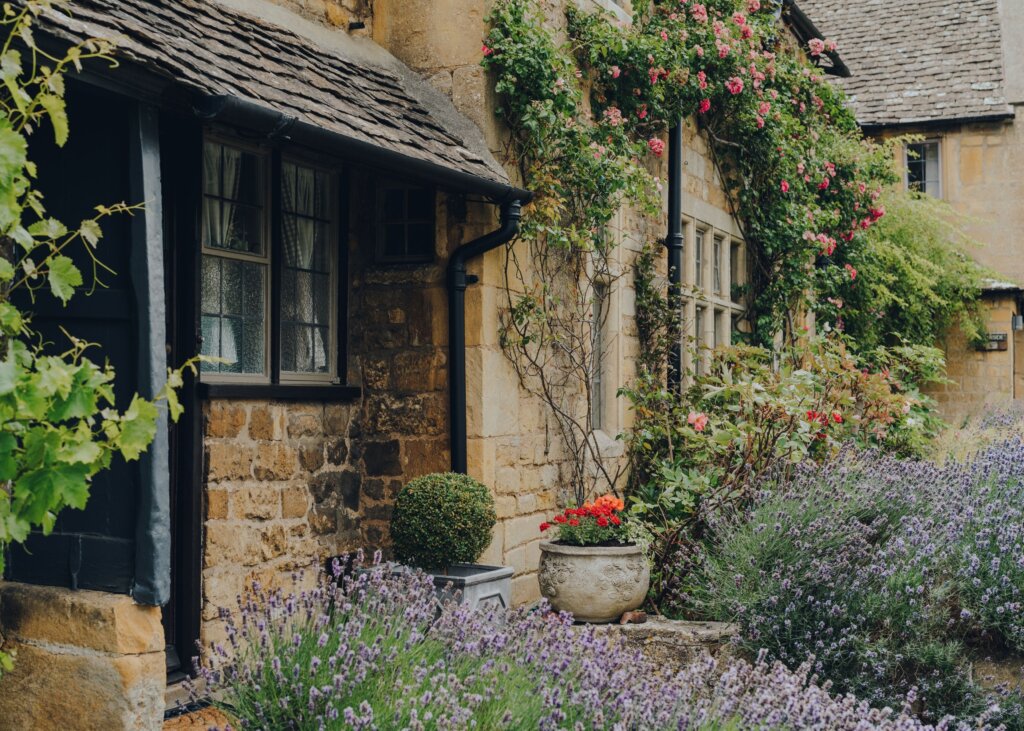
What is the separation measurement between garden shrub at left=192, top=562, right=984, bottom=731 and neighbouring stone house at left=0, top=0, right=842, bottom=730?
0.46m

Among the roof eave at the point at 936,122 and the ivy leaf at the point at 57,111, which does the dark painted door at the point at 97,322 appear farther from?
the roof eave at the point at 936,122

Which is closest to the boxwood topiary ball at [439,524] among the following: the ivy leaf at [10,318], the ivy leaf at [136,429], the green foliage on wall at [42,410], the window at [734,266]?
the green foliage on wall at [42,410]

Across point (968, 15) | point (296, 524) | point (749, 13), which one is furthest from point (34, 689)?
point (968, 15)

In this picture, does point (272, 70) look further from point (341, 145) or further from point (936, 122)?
point (936, 122)

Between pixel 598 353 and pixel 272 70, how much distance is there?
3.87 metres

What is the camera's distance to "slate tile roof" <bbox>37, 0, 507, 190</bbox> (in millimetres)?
4105

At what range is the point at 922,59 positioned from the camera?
21828 millimetres

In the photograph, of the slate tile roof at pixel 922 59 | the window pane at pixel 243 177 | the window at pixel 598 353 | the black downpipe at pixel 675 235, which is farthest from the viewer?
the slate tile roof at pixel 922 59

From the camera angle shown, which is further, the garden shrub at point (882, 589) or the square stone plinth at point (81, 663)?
the garden shrub at point (882, 589)

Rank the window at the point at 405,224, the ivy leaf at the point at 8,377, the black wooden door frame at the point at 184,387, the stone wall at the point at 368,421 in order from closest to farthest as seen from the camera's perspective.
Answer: the ivy leaf at the point at 8,377 → the black wooden door frame at the point at 184,387 → the stone wall at the point at 368,421 → the window at the point at 405,224

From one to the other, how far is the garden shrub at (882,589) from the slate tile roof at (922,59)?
16.0 meters

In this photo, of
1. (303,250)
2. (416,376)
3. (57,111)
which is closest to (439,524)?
(416,376)

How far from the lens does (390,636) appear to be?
3938 millimetres

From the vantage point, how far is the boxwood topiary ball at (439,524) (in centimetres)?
578
